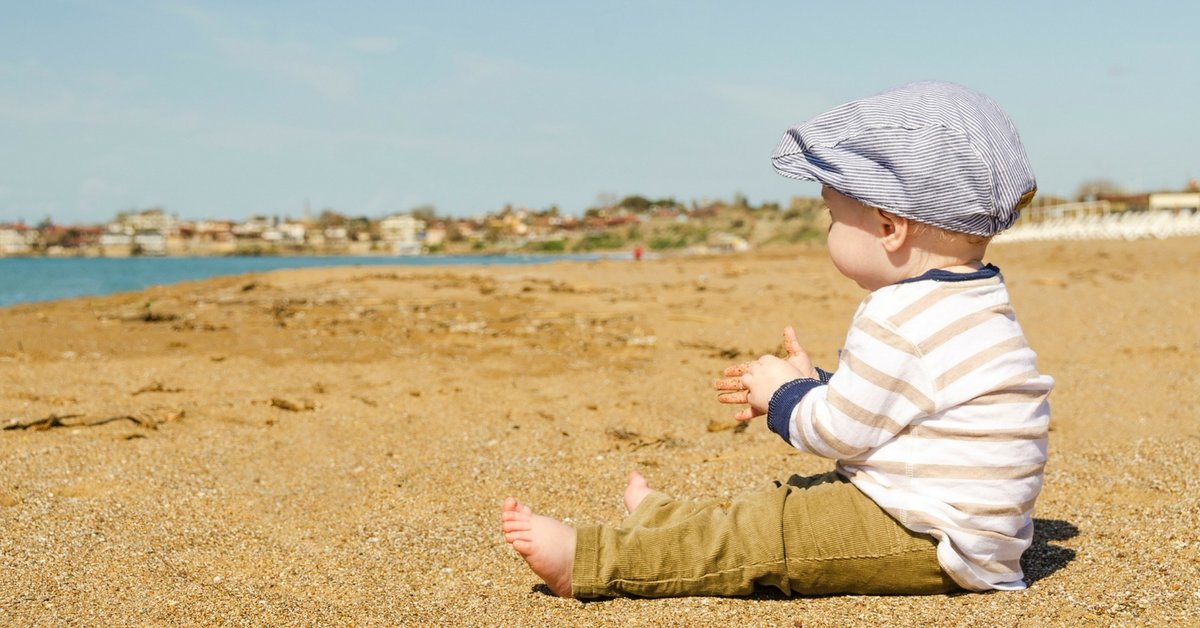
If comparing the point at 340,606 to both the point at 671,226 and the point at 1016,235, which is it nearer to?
the point at 1016,235

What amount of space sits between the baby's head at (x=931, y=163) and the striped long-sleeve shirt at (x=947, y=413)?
123mm

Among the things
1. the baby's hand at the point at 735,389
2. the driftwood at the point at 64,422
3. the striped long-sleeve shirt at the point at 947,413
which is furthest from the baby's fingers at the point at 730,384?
the driftwood at the point at 64,422

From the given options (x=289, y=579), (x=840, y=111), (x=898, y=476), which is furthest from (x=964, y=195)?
(x=289, y=579)

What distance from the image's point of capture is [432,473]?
2850 mm

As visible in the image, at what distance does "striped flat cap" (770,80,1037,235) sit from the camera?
1.69 metres

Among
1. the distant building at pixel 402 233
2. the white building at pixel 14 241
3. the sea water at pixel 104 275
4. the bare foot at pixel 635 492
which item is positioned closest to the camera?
the bare foot at pixel 635 492

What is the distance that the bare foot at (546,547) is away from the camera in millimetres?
1865

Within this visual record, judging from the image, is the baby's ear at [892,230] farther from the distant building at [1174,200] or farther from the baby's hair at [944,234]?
the distant building at [1174,200]

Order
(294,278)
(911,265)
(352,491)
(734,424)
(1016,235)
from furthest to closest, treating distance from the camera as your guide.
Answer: (1016,235)
(294,278)
(734,424)
(352,491)
(911,265)

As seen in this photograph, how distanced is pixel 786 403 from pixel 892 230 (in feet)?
1.33

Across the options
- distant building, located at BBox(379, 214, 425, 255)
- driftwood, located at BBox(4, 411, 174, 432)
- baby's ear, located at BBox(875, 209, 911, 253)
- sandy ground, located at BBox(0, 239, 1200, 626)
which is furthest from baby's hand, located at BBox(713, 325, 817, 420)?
distant building, located at BBox(379, 214, 425, 255)

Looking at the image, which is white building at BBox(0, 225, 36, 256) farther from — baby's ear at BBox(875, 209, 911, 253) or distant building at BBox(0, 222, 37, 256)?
baby's ear at BBox(875, 209, 911, 253)

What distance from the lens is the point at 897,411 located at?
5.60 ft

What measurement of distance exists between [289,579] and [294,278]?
914 centimetres
